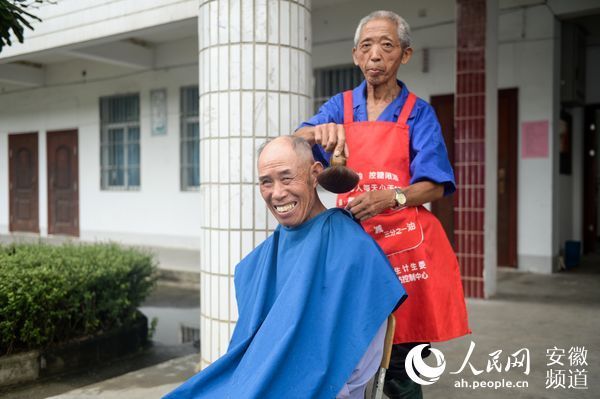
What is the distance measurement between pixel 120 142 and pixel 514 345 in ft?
27.2

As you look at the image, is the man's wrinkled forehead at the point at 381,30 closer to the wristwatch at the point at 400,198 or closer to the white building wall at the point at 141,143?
the wristwatch at the point at 400,198

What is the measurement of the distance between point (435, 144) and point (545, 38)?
5.45 meters

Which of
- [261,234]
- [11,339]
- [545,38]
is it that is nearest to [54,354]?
[11,339]

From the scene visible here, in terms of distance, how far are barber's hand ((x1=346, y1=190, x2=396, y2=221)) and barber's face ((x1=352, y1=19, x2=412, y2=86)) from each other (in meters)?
0.42

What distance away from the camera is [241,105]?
294 centimetres

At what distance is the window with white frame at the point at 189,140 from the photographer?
9.29 m

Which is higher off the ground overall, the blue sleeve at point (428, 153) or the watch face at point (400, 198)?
the blue sleeve at point (428, 153)

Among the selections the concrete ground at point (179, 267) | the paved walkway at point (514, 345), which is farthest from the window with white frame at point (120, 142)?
the paved walkway at point (514, 345)

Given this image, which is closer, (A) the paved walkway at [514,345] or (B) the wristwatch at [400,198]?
(B) the wristwatch at [400,198]

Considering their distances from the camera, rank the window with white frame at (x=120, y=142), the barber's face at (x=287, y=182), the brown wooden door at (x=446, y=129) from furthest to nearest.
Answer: the window with white frame at (x=120, y=142), the brown wooden door at (x=446, y=129), the barber's face at (x=287, y=182)

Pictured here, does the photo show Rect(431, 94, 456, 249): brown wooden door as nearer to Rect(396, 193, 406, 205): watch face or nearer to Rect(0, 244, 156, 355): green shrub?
Rect(0, 244, 156, 355): green shrub

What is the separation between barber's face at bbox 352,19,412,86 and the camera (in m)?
1.82

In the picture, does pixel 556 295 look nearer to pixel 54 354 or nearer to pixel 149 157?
pixel 54 354

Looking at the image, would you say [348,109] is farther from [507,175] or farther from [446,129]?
[446,129]
